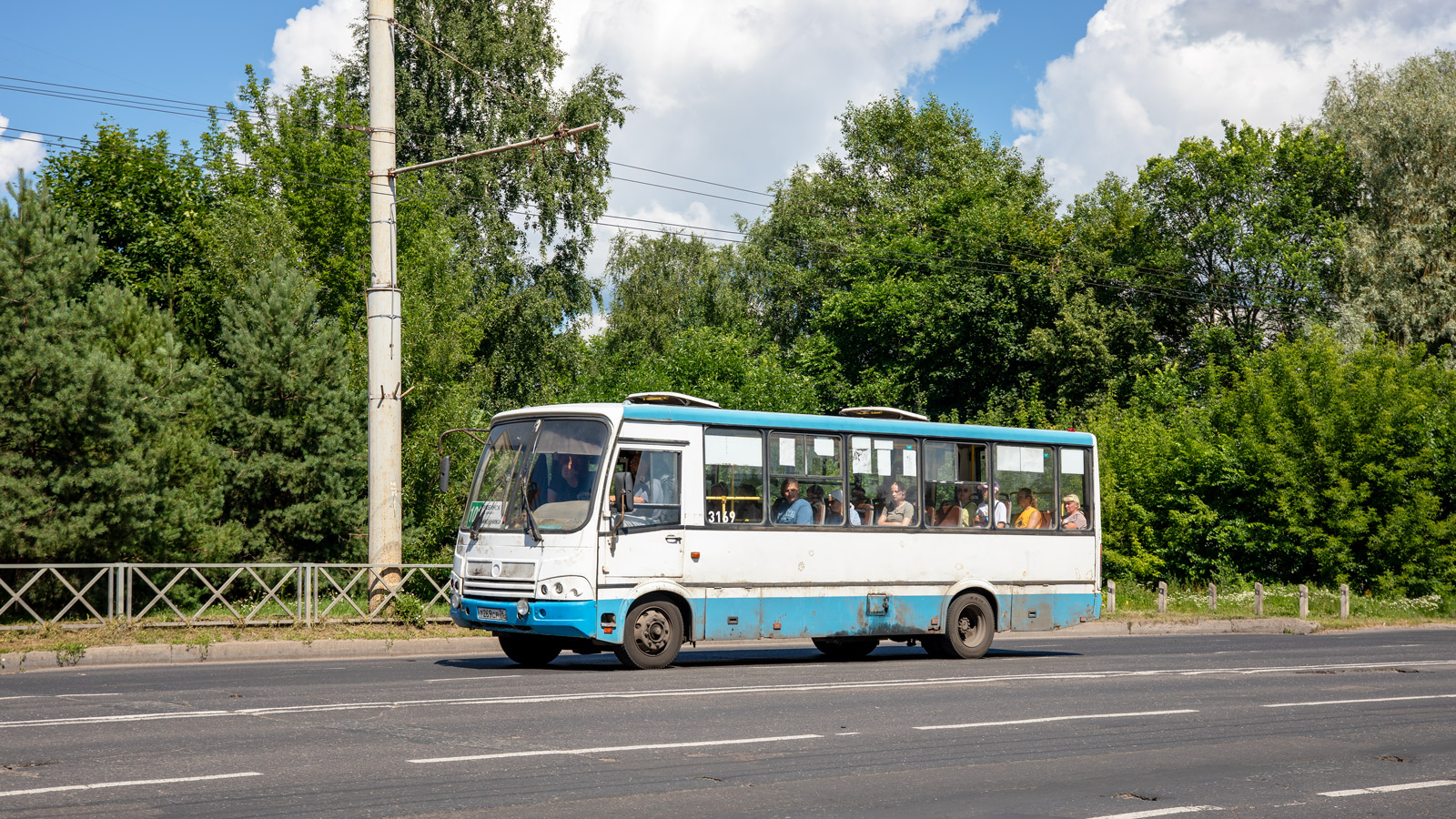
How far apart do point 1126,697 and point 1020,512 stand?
5.98 metres

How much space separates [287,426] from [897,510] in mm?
15377

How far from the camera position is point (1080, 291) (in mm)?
53969

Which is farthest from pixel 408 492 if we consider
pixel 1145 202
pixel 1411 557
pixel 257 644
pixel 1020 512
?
pixel 1145 202

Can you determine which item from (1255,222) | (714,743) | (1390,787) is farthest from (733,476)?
(1255,222)

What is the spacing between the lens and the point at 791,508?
16.9 m

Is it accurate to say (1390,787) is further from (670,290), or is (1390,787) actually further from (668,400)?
(670,290)

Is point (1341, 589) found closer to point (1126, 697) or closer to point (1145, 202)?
point (1126, 697)

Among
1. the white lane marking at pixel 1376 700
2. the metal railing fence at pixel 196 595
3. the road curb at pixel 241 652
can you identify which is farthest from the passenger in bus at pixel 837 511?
the metal railing fence at pixel 196 595

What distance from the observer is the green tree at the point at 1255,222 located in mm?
50062

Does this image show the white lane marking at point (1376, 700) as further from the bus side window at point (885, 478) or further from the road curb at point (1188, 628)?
the road curb at point (1188, 628)

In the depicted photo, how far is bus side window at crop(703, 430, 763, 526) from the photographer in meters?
16.2

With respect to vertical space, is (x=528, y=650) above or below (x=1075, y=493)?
below

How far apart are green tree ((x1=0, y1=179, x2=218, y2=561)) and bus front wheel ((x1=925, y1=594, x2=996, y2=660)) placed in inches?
→ 520

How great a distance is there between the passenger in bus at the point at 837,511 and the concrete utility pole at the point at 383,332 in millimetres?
6965
